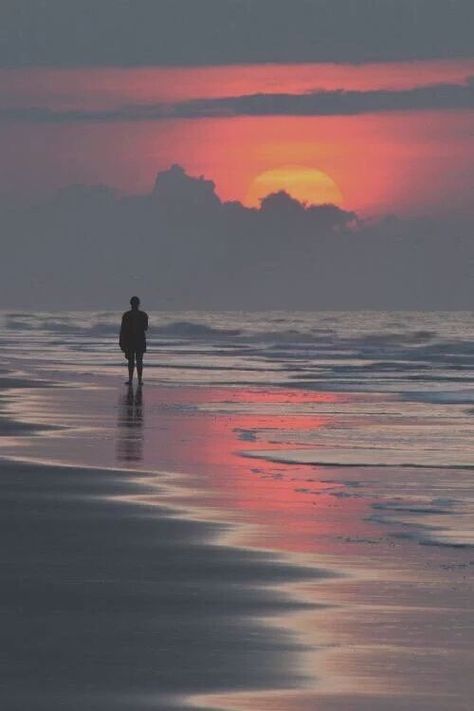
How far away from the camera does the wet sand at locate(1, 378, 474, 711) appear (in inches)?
318

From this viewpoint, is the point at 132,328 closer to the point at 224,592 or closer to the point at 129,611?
the point at 224,592

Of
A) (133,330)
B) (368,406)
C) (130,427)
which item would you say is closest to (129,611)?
(130,427)

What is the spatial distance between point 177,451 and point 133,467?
1.89m

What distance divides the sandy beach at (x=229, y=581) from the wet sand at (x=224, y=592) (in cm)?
2

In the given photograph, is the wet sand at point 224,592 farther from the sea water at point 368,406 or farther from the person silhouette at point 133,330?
the person silhouette at point 133,330

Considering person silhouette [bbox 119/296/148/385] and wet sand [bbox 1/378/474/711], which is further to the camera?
person silhouette [bbox 119/296/148/385]

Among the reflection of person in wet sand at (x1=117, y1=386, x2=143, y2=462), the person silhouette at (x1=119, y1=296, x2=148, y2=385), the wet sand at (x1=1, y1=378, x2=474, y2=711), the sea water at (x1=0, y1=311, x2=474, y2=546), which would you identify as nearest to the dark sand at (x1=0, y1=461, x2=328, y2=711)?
the wet sand at (x1=1, y1=378, x2=474, y2=711)

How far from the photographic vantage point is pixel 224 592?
34.7ft

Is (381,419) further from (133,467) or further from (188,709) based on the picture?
(188,709)

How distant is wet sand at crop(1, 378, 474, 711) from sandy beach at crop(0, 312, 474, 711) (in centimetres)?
2

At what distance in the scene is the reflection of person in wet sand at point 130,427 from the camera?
818 inches

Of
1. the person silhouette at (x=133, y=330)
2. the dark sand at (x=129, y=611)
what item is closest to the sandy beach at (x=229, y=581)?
the dark sand at (x=129, y=611)

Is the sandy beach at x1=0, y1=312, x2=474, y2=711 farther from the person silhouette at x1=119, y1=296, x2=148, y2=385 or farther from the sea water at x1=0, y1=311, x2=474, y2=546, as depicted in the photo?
the person silhouette at x1=119, y1=296, x2=148, y2=385

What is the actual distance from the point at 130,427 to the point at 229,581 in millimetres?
14050
